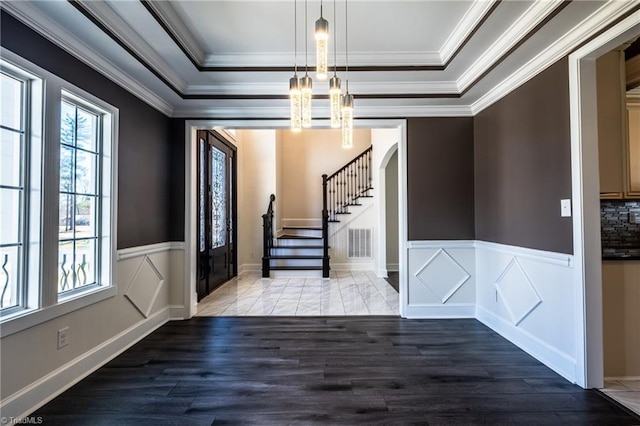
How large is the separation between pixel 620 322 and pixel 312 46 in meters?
3.41

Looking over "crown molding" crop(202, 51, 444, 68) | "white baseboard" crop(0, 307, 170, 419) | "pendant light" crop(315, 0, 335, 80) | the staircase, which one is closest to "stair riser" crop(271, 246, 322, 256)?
the staircase

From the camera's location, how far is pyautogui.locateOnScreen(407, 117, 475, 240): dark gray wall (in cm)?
393

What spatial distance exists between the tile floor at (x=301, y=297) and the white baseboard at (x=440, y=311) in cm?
23

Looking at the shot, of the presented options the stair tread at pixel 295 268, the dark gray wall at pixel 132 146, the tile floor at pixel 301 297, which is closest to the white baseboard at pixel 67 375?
the dark gray wall at pixel 132 146

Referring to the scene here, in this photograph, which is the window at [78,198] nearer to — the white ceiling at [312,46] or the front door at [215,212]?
the white ceiling at [312,46]

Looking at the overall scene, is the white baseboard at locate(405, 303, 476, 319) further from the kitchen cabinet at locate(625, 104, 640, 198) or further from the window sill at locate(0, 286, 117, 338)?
the window sill at locate(0, 286, 117, 338)

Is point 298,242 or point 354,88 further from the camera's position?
point 298,242

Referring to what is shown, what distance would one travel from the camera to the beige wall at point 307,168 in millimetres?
8602

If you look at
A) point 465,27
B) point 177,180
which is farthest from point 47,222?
point 465,27

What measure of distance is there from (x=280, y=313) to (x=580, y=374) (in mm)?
2939

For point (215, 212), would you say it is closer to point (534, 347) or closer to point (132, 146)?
point (132, 146)

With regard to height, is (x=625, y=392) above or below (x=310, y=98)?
below

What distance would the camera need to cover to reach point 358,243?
23.8 ft

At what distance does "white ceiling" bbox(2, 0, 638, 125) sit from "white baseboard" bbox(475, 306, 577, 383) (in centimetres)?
231
